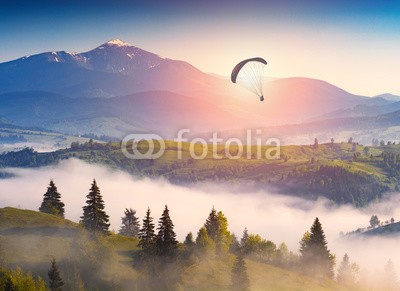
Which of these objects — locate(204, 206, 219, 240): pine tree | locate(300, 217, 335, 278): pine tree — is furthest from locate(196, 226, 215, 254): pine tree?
locate(300, 217, 335, 278): pine tree

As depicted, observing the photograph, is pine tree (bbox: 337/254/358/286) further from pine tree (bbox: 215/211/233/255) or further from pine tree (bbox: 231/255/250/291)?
pine tree (bbox: 231/255/250/291)

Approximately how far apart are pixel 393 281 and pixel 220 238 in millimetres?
93966

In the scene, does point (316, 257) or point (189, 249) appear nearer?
point (189, 249)

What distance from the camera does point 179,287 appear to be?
99.0 meters

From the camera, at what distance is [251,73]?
363ft

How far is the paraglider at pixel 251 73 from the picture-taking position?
11006cm

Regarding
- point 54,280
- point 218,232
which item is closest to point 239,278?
point 218,232

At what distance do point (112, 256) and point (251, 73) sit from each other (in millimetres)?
56264

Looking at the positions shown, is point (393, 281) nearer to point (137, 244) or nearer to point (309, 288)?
point (309, 288)

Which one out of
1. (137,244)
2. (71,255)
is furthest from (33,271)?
(137,244)

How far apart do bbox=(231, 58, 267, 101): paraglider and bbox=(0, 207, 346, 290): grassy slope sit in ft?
154

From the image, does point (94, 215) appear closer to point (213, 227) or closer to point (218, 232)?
point (213, 227)

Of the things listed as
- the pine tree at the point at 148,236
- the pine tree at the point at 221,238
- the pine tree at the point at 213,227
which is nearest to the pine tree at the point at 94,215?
the pine tree at the point at 148,236

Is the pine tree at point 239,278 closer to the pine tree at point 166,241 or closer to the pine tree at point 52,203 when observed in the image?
the pine tree at point 166,241
